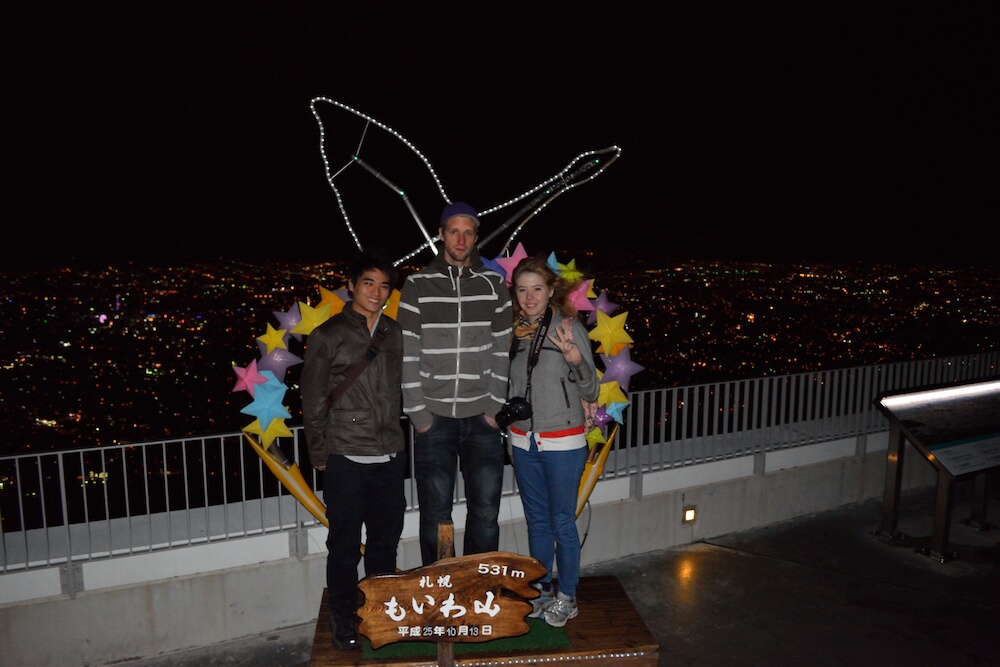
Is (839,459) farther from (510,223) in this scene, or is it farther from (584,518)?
(510,223)

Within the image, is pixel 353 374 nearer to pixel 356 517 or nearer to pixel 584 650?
pixel 356 517

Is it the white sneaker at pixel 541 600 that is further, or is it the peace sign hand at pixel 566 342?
the white sneaker at pixel 541 600

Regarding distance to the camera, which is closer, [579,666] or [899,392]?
[579,666]

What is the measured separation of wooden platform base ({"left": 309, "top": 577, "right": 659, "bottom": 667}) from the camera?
3.37 m

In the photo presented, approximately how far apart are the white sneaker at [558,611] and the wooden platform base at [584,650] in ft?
0.25

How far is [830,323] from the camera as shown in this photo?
8312 centimetres

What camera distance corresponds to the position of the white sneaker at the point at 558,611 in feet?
12.0

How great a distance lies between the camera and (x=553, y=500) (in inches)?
141

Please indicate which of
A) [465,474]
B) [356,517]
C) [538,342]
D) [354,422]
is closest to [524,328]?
[538,342]

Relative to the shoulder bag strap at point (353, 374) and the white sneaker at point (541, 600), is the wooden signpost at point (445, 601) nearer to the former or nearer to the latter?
the white sneaker at point (541, 600)

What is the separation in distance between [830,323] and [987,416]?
84566mm

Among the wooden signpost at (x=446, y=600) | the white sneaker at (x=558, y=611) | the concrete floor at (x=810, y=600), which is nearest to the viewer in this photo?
the wooden signpost at (x=446, y=600)

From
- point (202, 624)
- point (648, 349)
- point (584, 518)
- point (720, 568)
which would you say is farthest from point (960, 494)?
point (648, 349)

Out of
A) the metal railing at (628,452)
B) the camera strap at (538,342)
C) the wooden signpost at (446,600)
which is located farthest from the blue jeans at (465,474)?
the metal railing at (628,452)
